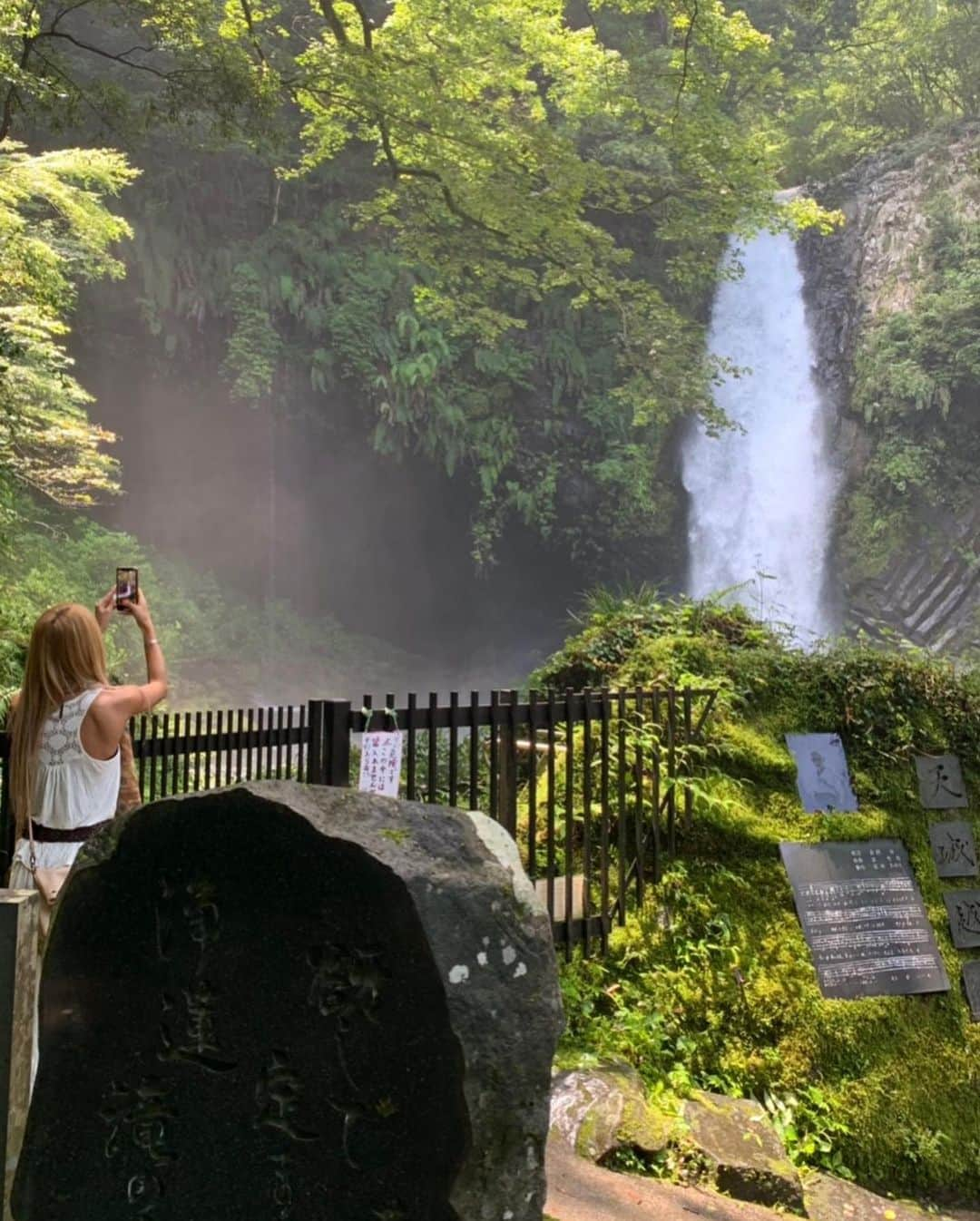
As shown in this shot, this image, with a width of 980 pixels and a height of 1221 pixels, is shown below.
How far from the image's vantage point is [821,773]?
16.6 ft

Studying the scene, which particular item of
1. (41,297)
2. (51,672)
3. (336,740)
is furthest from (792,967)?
(41,297)

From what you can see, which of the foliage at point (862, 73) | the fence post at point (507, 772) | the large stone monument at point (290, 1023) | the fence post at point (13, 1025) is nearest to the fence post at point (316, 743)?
the fence post at point (507, 772)

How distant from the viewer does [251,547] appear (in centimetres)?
1814

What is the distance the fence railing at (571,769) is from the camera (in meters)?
3.79

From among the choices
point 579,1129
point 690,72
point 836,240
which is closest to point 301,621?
point 690,72

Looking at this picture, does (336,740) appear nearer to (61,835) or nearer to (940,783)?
(61,835)

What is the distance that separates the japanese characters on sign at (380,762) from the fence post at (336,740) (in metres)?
0.19

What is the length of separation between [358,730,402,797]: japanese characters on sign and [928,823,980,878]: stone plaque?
3330 mm

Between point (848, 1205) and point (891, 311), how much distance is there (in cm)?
1798

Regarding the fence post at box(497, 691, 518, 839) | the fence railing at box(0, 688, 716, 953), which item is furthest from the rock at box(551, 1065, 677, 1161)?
the fence post at box(497, 691, 518, 839)

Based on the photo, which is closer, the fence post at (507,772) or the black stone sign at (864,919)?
the fence post at (507,772)

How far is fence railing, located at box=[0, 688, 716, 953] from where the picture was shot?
3791mm

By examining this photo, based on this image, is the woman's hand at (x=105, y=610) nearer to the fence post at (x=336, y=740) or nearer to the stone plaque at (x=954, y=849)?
the fence post at (x=336, y=740)

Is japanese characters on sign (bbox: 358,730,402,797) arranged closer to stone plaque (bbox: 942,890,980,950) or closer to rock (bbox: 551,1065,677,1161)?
rock (bbox: 551,1065,677,1161)
